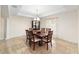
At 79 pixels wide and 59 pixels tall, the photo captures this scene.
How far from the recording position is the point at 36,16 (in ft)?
7.38

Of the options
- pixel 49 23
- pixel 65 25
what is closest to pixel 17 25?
pixel 49 23

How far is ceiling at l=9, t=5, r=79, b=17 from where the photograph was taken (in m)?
2.24

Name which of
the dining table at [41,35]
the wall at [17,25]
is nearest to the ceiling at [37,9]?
the wall at [17,25]

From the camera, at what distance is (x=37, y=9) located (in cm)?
225

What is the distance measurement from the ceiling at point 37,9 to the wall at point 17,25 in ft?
0.33

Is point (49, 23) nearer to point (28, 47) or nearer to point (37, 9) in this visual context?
point (37, 9)

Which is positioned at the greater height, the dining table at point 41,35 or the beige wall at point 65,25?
the beige wall at point 65,25

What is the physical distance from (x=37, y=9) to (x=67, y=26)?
2.29 feet

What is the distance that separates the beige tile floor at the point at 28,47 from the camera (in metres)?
2.24

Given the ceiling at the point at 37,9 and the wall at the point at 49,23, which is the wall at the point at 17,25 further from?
the wall at the point at 49,23

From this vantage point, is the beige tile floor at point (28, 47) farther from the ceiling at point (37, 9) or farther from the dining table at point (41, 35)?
the ceiling at point (37, 9)

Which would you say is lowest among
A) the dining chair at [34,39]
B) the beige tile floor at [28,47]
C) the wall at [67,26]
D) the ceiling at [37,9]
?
the beige tile floor at [28,47]
